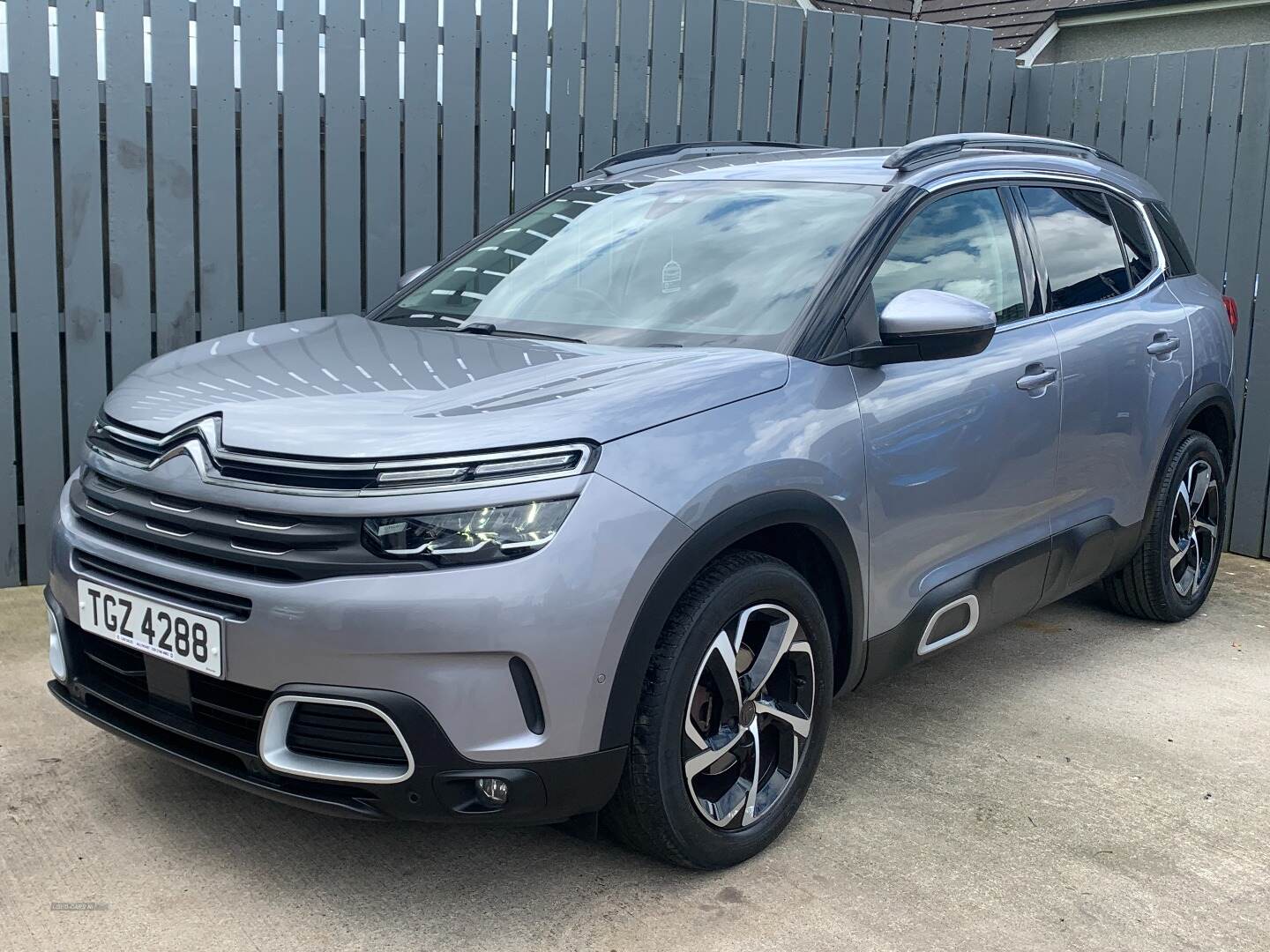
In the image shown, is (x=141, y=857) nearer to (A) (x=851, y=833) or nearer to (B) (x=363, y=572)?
(B) (x=363, y=572)

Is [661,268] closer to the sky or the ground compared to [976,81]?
closer to the ground

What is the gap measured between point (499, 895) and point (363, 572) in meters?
0.91

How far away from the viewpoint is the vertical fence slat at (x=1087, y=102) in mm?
7141

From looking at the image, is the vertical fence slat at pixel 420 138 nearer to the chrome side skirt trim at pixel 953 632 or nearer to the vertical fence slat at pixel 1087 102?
the chrome side skirt trim at pixel 953 632

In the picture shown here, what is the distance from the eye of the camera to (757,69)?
6.66 m

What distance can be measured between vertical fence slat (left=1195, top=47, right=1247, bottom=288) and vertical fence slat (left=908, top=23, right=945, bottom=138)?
1.48 metres

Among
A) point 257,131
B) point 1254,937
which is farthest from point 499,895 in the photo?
point 257,131

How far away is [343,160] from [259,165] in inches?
14.2

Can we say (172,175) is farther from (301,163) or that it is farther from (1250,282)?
(1250,282)

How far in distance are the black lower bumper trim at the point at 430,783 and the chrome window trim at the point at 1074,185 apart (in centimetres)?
201

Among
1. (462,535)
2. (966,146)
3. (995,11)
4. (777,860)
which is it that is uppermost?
(995,11)

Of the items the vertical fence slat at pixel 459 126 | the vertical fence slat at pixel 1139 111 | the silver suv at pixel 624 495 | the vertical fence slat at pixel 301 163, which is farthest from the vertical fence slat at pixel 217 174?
the vertical fence slat at pixel 1139 111

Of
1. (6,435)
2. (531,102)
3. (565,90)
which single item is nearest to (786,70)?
(565,90)

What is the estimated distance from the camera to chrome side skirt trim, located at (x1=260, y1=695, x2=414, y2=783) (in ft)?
8.46
